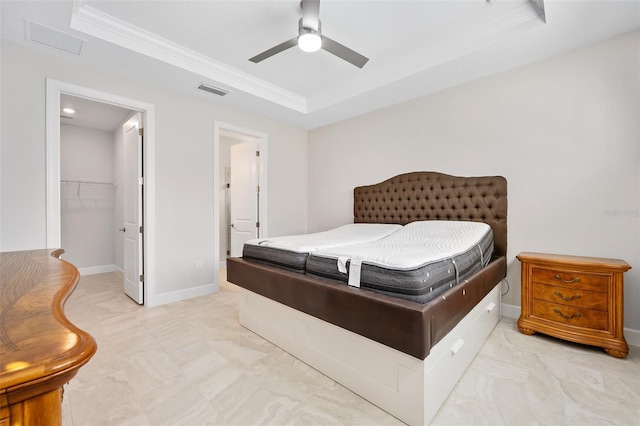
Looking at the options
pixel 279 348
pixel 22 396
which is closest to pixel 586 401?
pixel 279 348

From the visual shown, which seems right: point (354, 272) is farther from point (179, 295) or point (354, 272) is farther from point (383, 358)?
point (179, 295)

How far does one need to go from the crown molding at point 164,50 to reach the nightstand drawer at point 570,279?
136 inches

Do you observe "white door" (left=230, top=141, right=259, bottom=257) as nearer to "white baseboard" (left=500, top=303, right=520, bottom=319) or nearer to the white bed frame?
the white bed frame

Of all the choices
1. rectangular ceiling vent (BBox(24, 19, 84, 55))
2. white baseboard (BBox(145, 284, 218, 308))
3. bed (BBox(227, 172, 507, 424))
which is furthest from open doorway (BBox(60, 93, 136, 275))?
bed (BBox(227, 172, 507, 424))

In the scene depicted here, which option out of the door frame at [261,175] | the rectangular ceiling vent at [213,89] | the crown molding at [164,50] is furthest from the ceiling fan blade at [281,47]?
the door frame at [261,175]

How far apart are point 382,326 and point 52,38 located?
3.41m

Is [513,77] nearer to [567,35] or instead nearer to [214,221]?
[567,35]

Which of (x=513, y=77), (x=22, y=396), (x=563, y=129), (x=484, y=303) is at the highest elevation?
(x=513, y=77)

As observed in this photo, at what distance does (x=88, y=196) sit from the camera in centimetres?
486

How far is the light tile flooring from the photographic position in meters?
1.50

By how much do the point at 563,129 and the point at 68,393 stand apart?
4285 mm

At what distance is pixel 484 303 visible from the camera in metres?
2.27

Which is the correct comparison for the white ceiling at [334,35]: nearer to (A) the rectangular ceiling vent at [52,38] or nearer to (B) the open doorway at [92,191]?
(A) the rectangular ceiling vent at [52,38]

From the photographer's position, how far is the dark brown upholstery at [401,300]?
1398 millimetres
